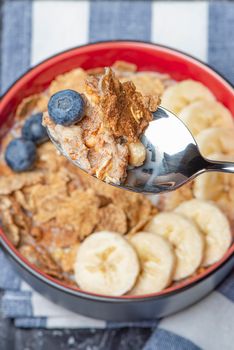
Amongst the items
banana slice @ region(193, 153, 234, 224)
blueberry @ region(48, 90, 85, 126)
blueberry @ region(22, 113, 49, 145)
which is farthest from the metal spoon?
blueberry @ region(22, 113, 49, 145)

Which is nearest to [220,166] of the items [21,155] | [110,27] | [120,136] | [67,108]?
[120,136]

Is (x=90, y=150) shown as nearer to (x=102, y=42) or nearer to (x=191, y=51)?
(x=102, y=42)

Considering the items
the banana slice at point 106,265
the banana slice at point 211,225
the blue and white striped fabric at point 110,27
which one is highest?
the blue and white striped fabric at point 110,27

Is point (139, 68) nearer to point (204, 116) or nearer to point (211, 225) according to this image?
point (204, 116)

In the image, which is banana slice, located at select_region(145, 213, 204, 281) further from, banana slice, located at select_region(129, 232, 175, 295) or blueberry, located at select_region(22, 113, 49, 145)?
blueberry, located at select_region(22, 113, 49, 145)

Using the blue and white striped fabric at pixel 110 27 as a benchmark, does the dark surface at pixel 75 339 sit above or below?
below

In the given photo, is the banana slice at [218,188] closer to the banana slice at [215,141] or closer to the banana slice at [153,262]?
the banana slice at [215,141]

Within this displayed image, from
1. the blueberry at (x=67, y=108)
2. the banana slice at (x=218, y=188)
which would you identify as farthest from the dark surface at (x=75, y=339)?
the blueberry at (x=67, y=108)
